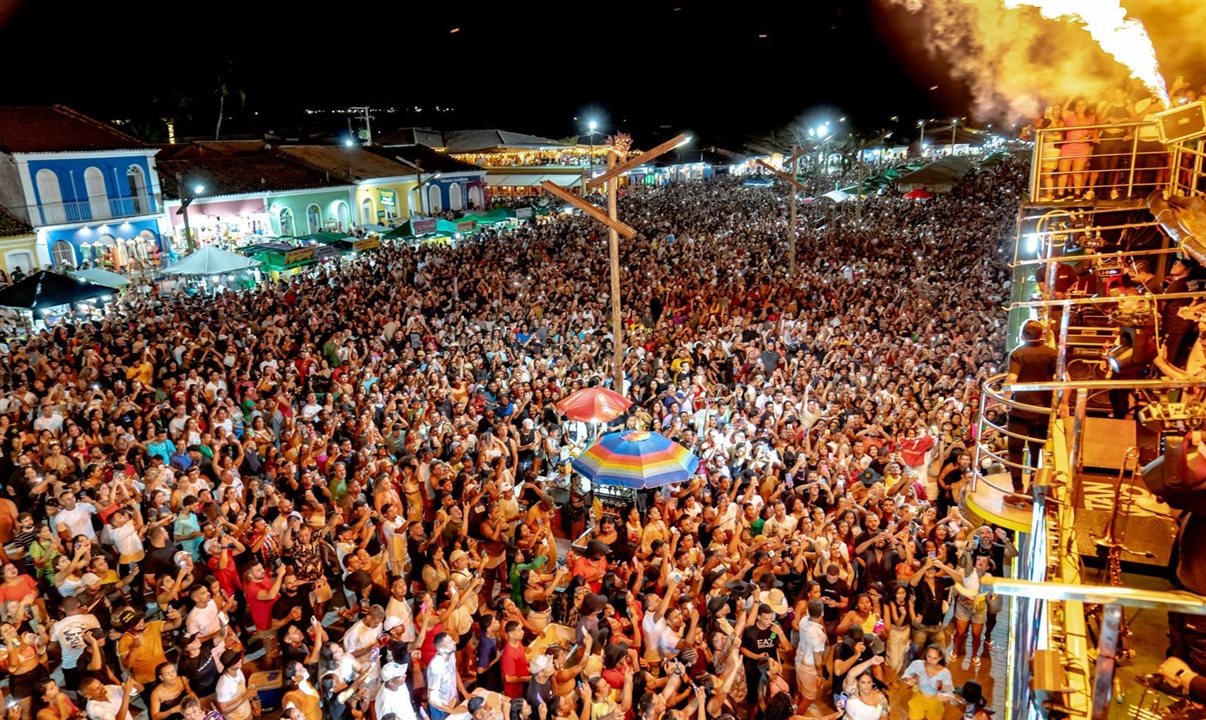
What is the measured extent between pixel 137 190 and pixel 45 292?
15154 millimetres

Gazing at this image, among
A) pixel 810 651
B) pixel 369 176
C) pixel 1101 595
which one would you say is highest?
pixel 369 176

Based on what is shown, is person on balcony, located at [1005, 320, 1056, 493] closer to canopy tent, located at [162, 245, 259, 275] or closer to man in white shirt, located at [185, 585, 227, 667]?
man in white shirt, located at [185, 585, 227, 667]

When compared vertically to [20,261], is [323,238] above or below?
above

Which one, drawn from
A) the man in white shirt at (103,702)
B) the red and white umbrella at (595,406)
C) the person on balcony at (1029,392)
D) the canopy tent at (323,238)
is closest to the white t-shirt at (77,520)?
the man in white shirt at (103,702)

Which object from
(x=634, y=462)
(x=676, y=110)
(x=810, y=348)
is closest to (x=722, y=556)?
(x=634, y=462)

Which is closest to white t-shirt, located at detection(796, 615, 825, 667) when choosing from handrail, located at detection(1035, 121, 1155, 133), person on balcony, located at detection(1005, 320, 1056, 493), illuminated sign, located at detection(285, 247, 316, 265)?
person on balcony, located at detection(1005, 320, 1056, 493)

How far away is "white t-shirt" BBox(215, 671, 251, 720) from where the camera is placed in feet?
17.6

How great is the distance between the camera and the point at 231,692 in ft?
17.6

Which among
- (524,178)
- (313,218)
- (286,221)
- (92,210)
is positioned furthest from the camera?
(524,178)

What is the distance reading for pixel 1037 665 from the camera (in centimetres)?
277

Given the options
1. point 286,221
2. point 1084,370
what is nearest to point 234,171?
point 286,221

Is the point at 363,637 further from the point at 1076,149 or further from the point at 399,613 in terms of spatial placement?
the point at 1076,149

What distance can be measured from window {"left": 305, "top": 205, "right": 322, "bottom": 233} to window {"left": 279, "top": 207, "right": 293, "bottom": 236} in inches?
36.9

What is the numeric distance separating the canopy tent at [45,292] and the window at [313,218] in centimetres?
1968
